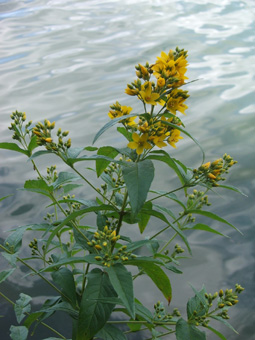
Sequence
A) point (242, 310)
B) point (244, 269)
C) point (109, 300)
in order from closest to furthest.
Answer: point (109, 300) < point (242, 310) < point (244, 269)

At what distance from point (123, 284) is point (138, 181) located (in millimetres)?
145

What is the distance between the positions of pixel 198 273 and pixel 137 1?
271 cm

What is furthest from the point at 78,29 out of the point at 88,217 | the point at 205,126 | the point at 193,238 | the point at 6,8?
the point at 193,238

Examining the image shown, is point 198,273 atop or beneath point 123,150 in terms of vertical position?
beneath

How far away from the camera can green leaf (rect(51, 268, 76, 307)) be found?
77 centimetres

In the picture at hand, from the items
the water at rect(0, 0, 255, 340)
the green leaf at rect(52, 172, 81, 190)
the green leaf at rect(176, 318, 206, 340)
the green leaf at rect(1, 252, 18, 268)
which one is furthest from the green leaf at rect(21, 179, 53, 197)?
the water at rect(0, 0, 255, 340)

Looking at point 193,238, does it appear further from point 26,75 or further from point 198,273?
point 26,75

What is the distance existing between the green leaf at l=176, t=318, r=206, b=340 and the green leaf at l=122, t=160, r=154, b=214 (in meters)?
0.28

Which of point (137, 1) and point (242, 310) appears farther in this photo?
point (137, 1)

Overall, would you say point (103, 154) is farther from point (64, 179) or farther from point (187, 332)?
point (187, 332)

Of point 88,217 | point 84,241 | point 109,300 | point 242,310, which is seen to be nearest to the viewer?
point 109,300

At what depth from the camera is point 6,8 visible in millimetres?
3311

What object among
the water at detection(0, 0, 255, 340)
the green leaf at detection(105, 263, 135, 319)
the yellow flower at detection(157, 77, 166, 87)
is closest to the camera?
the green leaf at detection(105, 263, 135, 319)

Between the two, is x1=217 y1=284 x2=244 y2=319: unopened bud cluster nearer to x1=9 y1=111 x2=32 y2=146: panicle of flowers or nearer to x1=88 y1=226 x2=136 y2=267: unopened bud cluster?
x1=88 y1=226 x2=136 y2=267: unopened bud cluster
